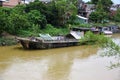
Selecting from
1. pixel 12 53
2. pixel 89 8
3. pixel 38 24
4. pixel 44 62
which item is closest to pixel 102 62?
pixel 44 62

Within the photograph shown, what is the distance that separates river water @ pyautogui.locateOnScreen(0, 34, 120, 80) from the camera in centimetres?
1864

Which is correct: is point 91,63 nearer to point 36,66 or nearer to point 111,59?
point 111,59

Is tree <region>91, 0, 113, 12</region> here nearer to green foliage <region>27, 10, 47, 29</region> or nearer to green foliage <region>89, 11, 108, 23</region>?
green foliage <region>89, 11, 108, 23</region>

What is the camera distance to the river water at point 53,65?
734 inches

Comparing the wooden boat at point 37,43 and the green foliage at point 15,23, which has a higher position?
the green foliage at point 15,23

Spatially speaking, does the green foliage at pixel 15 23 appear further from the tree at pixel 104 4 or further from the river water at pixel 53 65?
the tree at pixel 104 4

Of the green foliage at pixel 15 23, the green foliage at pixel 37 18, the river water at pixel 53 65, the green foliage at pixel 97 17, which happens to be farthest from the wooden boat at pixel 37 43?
the green foliage at pixel 97 17

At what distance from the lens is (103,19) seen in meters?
55.0

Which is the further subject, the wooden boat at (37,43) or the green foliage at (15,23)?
the green foliage at (15,23)

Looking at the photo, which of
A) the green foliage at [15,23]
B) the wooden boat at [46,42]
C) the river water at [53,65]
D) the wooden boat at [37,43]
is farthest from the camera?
the green foliage at [15,23]

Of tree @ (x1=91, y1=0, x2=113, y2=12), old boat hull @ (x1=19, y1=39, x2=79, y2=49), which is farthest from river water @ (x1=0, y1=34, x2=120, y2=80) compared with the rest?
tree @ (x1=91, y1=0, x2=113, y2=12)

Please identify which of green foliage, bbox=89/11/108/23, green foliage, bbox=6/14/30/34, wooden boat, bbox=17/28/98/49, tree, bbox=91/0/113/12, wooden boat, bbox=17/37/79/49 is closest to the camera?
wooden boat, bbox=17/37/79/49

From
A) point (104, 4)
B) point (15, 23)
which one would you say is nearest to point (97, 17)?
point (104, 4)

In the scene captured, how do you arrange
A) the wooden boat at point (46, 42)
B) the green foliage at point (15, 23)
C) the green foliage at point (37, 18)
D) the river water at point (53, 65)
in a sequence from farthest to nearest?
the green foliage at point (37, 18) < the green foliage at point (15, 23) < the wooden boat at point (46, 42) < the river water at point (53, 65)
